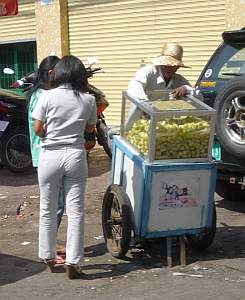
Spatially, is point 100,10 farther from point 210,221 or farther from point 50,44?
point 210,221

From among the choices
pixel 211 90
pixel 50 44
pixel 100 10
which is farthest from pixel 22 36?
pixel 211 90

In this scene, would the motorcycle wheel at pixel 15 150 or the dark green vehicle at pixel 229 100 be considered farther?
the motorcycle wheel at pixel 15 150

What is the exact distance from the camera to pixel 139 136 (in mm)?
5312

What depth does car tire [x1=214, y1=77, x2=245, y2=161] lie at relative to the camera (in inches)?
244

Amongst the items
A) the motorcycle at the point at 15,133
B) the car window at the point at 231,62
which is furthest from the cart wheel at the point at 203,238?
the motorcycle at the point at 15,133

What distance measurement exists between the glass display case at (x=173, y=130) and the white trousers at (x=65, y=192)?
559 mm

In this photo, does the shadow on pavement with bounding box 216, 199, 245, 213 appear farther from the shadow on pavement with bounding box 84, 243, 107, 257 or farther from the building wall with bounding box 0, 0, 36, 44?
the building wall with bounding box 0, 0, 36, 44

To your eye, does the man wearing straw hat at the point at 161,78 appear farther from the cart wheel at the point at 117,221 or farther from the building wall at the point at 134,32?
the building wall at the point at 134,32

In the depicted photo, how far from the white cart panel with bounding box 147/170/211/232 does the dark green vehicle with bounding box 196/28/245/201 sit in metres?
1.10

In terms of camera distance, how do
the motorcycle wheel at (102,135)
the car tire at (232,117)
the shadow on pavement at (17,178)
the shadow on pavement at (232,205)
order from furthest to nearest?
the motorcycle wheel at (102,135) → the shadow on pavement at (17,178) → the shadow on pavement at (232,205) → the car tire at (232,117)

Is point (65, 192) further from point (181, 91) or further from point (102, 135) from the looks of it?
point (102, 135)

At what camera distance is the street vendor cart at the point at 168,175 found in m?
5.11

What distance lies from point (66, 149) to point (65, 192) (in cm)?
37

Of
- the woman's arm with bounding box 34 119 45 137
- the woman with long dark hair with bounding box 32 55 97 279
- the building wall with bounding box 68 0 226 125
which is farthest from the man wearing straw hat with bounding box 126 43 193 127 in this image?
the building wall with bounding box 68 0 226 125
